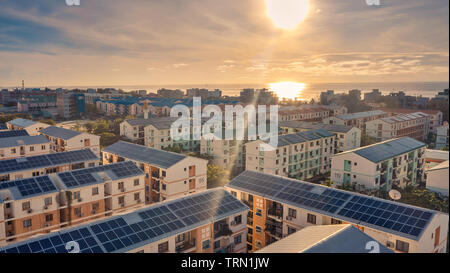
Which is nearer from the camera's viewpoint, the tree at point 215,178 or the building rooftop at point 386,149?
the building rooftop at point 386,149

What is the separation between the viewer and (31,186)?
22.5 ft

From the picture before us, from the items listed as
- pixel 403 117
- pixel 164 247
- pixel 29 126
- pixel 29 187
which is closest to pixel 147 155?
pixel 29 187

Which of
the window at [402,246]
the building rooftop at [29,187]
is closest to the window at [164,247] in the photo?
the window at [402,246]

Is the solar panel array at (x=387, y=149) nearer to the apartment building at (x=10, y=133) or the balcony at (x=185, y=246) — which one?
the balcony at (x=185, y=246)

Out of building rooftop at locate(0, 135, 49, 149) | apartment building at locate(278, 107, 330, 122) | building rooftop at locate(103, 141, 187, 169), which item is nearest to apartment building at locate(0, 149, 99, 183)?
building rooftop at locate(103, 141, 187, 169)

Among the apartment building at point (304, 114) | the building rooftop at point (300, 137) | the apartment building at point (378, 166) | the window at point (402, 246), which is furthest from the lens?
the apartment building at point (304, 114)

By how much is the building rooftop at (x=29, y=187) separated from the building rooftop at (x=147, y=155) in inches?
111

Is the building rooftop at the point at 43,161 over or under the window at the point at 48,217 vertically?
over

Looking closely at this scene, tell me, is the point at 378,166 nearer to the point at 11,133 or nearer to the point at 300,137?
the point at 300,137

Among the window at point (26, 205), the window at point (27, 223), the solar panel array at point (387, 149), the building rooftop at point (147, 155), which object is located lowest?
the window at point (27, 223)

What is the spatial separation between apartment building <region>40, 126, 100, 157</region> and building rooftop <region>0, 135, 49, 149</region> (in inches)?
25.8

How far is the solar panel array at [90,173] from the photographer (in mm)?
7289

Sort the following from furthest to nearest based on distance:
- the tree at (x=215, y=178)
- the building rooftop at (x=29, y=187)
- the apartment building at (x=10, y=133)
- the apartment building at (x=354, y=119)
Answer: the apartment building at (x=354, y=119), the apartment building at (x=10, y=133), the tree at (x=215, y=178), the building rooftop at (x=29, y=187)
